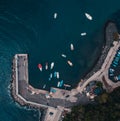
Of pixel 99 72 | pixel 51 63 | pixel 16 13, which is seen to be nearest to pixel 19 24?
pixel 16 13

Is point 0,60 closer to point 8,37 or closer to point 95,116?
point 8,37

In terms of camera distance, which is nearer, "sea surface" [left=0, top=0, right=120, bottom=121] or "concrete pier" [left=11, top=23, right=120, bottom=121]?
"concrete pier" [left=11, top=23, right=120, bottom=121]

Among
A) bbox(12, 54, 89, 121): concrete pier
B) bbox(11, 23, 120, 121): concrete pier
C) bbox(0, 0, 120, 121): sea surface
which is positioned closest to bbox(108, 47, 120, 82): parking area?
bbox(11, 23, 120, 121): concrete pier

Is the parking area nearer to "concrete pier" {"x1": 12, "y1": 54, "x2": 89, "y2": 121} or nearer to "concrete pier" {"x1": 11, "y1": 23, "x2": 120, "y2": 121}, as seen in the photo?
"concrete pier" {"x1": 11, "y1": 23, "x2": 120, "y2": 121}

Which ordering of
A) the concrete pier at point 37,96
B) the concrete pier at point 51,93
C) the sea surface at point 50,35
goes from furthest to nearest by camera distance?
the sea surface at point 50,35 < the concrete pier at point 51,93 < the concrete pier at point 37,96

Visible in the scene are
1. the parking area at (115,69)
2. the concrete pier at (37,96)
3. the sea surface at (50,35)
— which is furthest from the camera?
the sea surface at (50,35)

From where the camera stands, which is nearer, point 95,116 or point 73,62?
point 95,116

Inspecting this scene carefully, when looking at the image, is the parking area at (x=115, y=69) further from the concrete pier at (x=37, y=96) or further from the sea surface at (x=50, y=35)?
the concrete pier at (x=37, y=96)

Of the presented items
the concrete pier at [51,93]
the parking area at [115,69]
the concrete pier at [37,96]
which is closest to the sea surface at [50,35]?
the concrete pier at [37,96]

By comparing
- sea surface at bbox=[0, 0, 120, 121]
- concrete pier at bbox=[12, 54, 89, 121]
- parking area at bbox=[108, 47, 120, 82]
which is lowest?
concrete pier at bbox=[12, 54, 89, 121]
